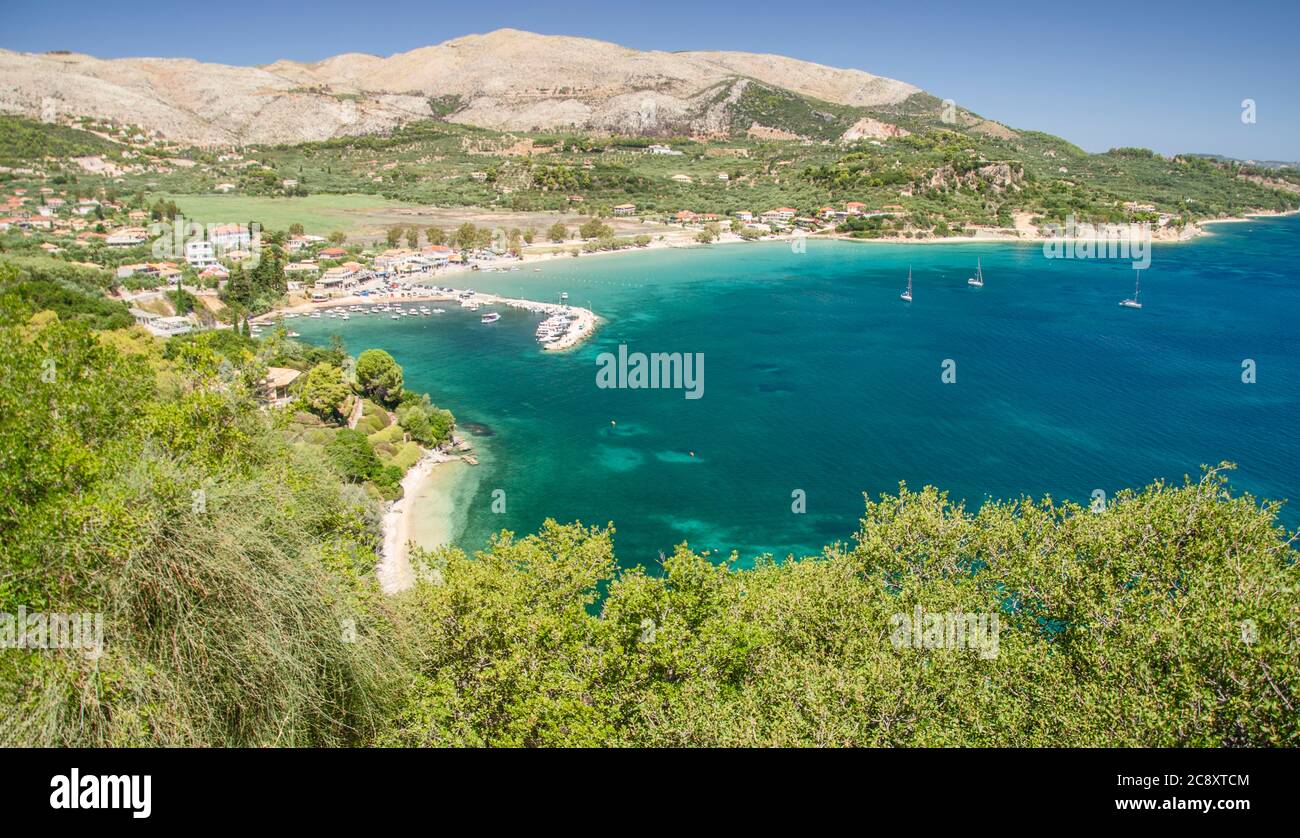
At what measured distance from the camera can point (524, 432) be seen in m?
40.9

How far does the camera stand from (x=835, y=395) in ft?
161

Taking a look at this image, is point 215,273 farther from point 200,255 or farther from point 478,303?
point 478,303

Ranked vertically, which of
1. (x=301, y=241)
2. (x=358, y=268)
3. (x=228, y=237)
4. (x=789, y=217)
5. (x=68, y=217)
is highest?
(x=789, y=217)

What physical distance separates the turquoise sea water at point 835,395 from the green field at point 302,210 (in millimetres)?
32729

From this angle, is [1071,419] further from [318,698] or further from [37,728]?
[37,728]

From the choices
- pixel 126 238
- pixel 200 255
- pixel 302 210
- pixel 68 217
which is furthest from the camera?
pixel 302 210

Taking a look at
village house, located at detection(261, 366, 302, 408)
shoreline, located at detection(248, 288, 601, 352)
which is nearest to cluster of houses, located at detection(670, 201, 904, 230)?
shoreline, located at detection(248, 288, 601, 352)

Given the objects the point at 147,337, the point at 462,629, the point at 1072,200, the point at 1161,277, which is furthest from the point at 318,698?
the point at 1072,200

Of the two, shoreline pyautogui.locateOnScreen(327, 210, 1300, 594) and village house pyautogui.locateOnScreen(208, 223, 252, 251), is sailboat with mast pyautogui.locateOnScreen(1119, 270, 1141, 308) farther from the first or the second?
village house pyautogui.locateOnScreen(208, 223, 252, 251)

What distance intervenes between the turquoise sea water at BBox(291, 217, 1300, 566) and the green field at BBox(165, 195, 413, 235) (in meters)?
32.7

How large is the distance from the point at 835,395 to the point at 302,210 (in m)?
97.9

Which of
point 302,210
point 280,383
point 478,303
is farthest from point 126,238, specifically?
point 280,383

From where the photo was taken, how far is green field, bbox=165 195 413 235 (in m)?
98.4
